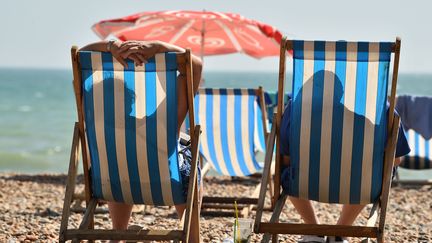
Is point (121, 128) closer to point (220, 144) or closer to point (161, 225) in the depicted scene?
point (161, 225)

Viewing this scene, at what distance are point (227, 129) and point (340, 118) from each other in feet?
9.58

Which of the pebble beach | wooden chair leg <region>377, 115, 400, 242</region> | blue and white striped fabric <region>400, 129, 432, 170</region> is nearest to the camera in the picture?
wooden chair leg <region>377, 115, 400, 242</region>

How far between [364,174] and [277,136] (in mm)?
423

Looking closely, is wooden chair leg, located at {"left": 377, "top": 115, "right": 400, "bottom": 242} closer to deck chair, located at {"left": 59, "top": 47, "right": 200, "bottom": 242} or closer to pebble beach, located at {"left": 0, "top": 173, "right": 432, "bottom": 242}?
deck chair, located at {"left": 59, "top": 47, "right": 200, "bottom": 242}

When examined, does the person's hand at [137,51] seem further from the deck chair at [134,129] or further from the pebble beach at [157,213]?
the pebble beach at [157,213]

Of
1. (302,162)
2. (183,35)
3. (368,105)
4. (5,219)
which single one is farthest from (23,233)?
(183,35)

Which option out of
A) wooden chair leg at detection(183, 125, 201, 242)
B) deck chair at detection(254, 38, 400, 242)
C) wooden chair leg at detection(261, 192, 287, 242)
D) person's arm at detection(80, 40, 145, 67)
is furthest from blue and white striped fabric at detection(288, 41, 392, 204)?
person's arm at detection(80, 40, 145, 67)

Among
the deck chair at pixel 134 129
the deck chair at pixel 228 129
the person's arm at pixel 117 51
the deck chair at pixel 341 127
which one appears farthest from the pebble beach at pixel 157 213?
the person's arm at pixel 117 51

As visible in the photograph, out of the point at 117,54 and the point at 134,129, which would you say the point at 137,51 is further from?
the point at 134,129

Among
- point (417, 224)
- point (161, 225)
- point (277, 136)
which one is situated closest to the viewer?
point (277, 136)

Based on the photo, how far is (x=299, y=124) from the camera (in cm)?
362

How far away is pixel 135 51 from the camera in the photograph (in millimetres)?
3402

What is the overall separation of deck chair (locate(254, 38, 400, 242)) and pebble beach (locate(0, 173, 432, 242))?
1.02 meters

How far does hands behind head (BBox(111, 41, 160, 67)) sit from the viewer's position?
3.41 m
